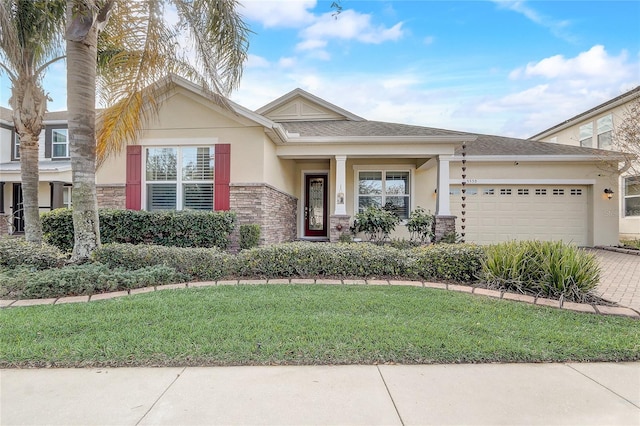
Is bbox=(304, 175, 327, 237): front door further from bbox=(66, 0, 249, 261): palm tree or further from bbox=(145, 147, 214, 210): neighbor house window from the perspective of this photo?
bbox=(66, 0, 249, 261): palm tree

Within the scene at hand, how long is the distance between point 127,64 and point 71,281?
5.54m

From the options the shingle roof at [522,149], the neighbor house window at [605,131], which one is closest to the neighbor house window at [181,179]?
the shingle roof at [522,149]

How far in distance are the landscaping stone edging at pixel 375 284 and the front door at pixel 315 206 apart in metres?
6.77

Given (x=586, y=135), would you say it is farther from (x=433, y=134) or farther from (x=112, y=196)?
(x=112, y=196)

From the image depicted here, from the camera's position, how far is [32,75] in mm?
7742

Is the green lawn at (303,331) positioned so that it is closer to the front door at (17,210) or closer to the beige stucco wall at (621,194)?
the beige stucco wall at (621,194)

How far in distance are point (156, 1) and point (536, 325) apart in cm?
930

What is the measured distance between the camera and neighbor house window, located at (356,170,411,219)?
38.9 ft

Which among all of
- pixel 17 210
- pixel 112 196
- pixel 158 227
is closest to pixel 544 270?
pixel 158 227

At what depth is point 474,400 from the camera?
2441 mm

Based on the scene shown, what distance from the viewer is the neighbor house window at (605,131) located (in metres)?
14.4

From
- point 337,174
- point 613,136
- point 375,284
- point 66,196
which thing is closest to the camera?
point 375,284

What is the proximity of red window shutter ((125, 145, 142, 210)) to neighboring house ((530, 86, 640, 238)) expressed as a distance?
15784 mm

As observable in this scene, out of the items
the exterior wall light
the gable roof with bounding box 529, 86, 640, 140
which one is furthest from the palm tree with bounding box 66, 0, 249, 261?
the gable roof with bounding box 529, 86, 640, 140
